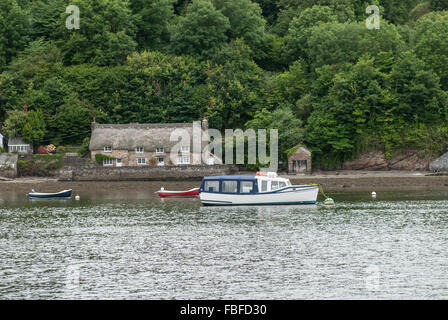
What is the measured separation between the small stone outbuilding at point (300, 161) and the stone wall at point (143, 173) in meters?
5.47

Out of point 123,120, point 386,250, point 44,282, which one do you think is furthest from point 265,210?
point 123,120

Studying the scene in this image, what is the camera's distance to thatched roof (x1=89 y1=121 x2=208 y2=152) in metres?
86.2

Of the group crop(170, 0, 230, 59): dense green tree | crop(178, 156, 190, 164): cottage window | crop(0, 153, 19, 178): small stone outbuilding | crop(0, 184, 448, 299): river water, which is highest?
crop(170, 0, 230, 59): dense green tree

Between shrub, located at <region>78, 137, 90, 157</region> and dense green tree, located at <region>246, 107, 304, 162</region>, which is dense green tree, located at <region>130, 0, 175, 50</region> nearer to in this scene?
shrub, located at <region>78, 137, 90, 157</region>

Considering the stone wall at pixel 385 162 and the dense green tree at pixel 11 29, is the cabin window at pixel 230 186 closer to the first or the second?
the stone wall at pixel 385 162

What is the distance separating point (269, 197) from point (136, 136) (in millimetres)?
28074

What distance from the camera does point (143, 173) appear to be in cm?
8269

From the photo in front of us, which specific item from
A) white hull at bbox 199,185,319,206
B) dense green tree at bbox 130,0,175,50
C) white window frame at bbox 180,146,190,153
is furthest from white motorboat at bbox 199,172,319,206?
dense green tree at bbox 130,0,175,50

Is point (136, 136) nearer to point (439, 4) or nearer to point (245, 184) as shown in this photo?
point (245, 184)

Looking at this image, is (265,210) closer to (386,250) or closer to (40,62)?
(386,250)

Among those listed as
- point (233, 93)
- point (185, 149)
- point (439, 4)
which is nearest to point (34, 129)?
point (185, 149)

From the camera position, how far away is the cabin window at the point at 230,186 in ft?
206

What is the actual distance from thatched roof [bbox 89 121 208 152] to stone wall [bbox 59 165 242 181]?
12.8 ft

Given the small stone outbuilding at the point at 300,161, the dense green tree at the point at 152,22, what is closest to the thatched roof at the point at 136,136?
the small stone outbuilding at the point at 300,161
